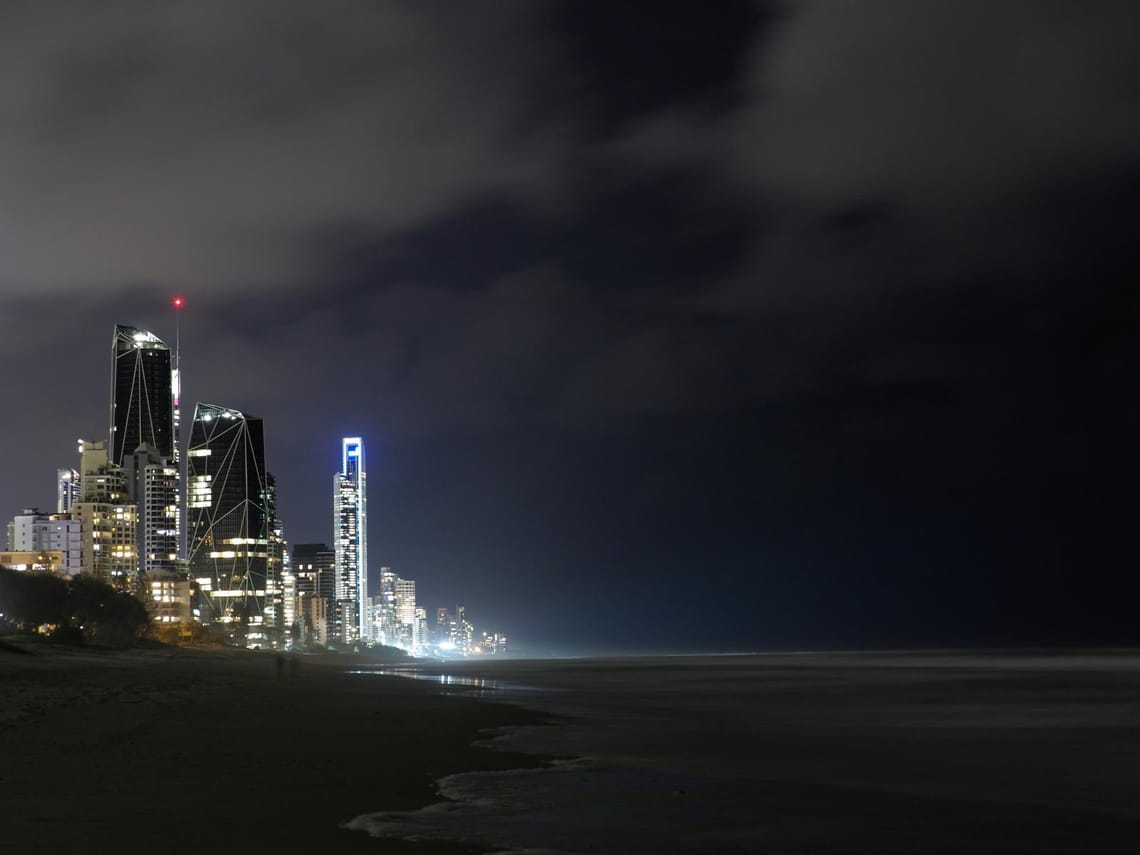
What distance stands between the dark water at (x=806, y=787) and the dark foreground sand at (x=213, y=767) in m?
1.17

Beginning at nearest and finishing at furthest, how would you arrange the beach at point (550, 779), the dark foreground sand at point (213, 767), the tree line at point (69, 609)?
the dark foreground sand at point (213, 767) < the beach at point (550, 779) < the tree line at point (69, 609)

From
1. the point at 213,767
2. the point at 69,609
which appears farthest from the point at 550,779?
the point at 69,609

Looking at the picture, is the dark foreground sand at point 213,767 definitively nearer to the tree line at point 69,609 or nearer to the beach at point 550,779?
the beach at point 550,779

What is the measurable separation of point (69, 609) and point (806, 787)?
5121 inches

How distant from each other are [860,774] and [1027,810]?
4.93 metres

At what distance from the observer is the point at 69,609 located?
13475 cm

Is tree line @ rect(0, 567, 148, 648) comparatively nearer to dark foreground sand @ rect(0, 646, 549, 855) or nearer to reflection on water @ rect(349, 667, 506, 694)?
reflection on water @ rect(349, 667, 506, 694)

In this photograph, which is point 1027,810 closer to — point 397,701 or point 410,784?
point 410,784

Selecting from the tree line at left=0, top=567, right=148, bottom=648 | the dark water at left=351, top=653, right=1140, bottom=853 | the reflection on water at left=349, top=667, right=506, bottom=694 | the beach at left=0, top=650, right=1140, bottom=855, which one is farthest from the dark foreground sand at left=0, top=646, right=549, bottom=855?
the tree line at left=0, top=567, right=148, bottom=648

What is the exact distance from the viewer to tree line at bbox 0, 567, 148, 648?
130 meters

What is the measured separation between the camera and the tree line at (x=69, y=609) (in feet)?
427

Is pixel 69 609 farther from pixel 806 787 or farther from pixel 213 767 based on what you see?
pixel 806 787

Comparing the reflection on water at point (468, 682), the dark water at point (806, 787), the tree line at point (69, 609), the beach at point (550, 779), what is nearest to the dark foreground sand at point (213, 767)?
the beach at point (550, 779)

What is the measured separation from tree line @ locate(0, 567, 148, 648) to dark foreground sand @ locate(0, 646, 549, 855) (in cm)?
9494
